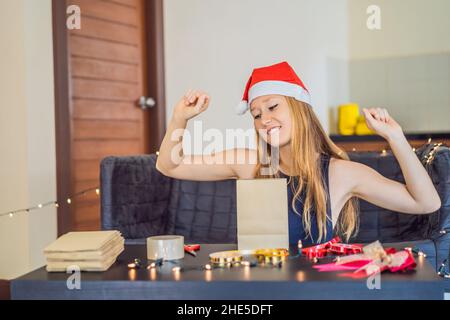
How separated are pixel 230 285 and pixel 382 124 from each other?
0.61 metres

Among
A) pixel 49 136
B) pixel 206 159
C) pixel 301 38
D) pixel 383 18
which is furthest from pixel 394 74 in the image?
pixel 206 159

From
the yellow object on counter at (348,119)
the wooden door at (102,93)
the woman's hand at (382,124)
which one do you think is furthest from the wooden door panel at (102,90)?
the woman's hand at (382,124)

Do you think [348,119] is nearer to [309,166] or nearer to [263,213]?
[309,166]

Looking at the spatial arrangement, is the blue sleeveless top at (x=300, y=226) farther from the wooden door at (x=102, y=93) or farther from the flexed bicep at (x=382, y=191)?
the wooden door at (x=102, y=93)

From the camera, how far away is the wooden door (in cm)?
340

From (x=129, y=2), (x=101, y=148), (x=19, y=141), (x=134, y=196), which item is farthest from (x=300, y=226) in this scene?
(x=129, y=2)

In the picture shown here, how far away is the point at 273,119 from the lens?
1.64m

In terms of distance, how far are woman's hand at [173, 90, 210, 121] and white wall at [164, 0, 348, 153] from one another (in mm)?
2570

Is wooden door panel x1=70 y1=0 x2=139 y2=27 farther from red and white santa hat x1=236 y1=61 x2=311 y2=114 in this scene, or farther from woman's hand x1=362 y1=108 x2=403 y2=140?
woman's hand x1=362 y1=108 x2=403 y2=140

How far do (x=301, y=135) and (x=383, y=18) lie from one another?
2.77 meters

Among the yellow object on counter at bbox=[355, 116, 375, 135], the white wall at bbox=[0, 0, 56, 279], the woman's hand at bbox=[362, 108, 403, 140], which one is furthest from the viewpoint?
the yellow object on counter at bbox=[355, 116, 375, 135]

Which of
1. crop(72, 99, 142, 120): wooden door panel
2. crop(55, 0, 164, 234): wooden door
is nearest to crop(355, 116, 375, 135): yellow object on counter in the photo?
crop(55, 0, 164, 234): wooden door

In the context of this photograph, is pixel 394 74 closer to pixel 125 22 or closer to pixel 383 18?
pixel 383 18

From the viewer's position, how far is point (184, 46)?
4.18 meters
